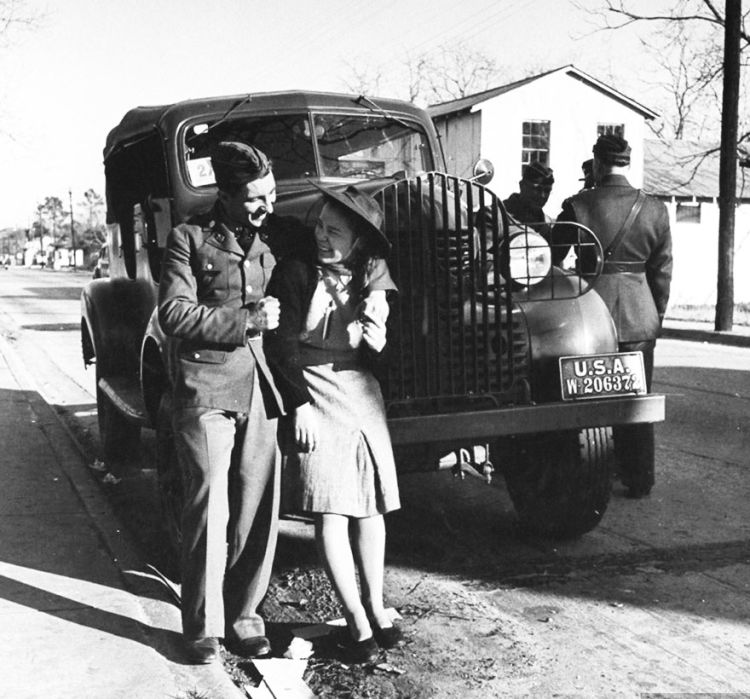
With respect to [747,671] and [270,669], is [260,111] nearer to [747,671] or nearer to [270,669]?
[270,669]

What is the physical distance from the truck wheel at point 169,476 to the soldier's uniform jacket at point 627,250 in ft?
8.21

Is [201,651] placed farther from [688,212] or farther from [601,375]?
[688,212]

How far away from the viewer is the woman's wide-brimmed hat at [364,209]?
149 inches

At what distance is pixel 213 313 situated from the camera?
3.68m

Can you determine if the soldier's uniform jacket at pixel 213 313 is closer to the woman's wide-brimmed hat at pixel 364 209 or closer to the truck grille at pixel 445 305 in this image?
the woman's wide-brimmed hat at pixel 364 209

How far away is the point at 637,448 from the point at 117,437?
3.50m

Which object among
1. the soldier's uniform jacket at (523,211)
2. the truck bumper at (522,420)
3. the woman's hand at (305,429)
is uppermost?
the soldier's uniform jacket at (523,211)

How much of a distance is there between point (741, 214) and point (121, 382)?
113 feet

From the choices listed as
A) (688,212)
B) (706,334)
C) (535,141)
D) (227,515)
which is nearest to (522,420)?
(227,515)

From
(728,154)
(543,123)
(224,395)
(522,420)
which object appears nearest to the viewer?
(224,395)

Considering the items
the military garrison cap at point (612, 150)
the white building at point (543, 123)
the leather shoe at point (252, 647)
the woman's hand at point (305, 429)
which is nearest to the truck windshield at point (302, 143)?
the military garrison cap at point (612, 150)

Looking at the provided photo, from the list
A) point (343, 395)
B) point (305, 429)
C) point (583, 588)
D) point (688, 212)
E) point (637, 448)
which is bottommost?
point (583, 588)

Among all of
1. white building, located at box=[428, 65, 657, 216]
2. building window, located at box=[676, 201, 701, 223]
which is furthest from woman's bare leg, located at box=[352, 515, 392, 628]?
building window, located at box=[676, 201, 701, 223]

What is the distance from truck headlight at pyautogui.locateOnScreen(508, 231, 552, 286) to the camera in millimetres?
4793
